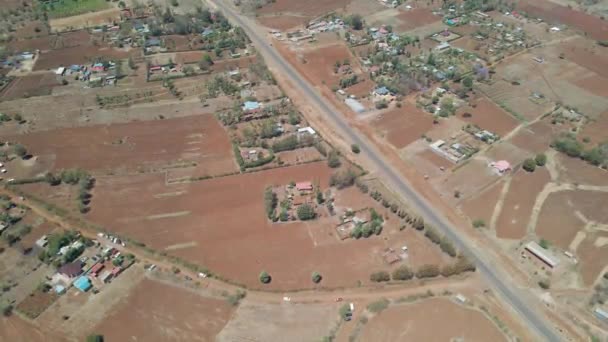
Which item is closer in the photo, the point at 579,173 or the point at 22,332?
the point at 22,332

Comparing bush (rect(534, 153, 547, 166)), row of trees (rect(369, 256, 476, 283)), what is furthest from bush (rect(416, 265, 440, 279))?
bush (rect(534, 153, 547, 166))

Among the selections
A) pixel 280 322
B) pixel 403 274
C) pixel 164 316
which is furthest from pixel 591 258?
pixel 164 316

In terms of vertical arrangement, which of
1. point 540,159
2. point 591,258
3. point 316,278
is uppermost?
point 540,159

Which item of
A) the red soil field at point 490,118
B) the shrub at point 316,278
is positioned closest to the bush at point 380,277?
the shrub at point 316,278

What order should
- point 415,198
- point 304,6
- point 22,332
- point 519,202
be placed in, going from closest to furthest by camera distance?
point 22,332, point 519,202, point 415,198, point 304,6

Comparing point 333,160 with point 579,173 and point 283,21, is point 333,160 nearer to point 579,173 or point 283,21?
point 579,173

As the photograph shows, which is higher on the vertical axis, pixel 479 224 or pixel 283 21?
pixel 283 21

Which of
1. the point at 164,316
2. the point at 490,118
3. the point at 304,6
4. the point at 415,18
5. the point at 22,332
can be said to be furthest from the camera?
the point at 304,6
